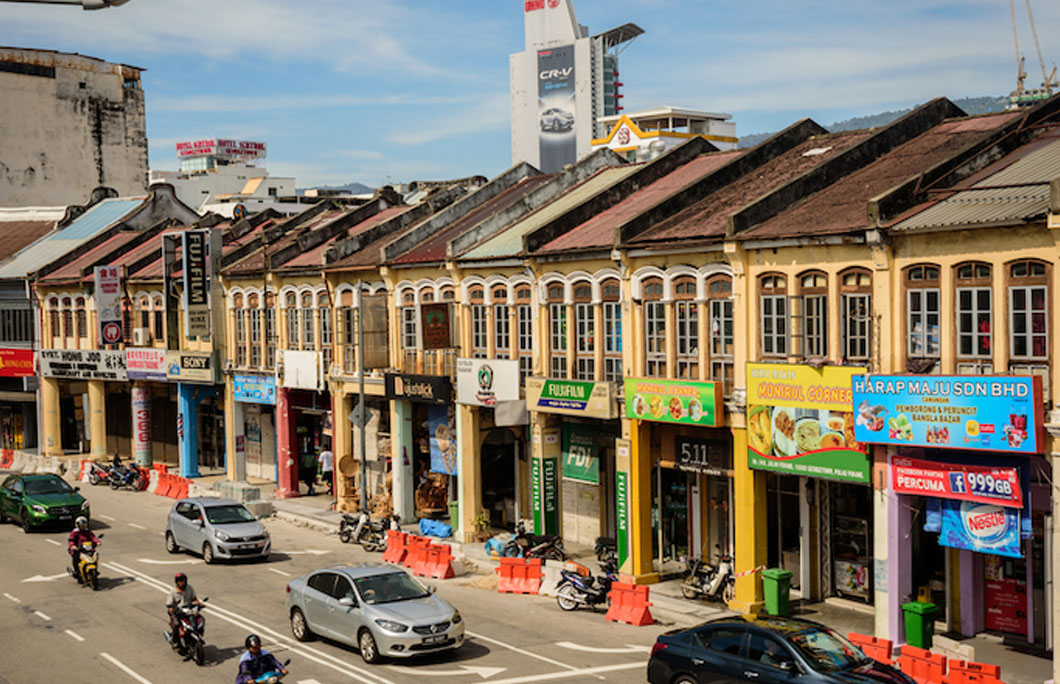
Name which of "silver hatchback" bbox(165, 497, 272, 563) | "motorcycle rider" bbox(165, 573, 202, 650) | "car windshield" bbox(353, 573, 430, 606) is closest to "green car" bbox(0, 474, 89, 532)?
"silver hatchback" bbox(165, 497, 272, 563)

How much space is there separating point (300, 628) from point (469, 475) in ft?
38.1

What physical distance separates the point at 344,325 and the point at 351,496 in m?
5.83

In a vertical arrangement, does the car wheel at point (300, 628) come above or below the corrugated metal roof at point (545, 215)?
below

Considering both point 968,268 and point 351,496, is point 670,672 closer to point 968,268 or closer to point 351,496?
point 968,268

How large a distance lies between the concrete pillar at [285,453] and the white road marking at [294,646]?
13570 mm

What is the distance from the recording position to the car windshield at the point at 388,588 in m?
22.0

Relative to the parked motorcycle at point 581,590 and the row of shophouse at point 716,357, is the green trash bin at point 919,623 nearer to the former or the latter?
the row of shophouse at point 716,357

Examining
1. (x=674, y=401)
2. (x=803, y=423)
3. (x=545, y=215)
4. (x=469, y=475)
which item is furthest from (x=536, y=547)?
(x=545, y=215)

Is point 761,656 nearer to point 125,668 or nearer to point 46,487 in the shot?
point 125,668

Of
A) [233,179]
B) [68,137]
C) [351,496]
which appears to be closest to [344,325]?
[351,496]

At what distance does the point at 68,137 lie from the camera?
77.8 meters

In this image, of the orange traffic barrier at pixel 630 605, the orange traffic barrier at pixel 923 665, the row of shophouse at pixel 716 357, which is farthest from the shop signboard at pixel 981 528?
the orange traffic barrier at pixel 630 605

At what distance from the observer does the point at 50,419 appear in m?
54.5

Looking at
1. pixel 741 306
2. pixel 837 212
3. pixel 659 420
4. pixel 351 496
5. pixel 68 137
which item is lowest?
pixel 351 496
